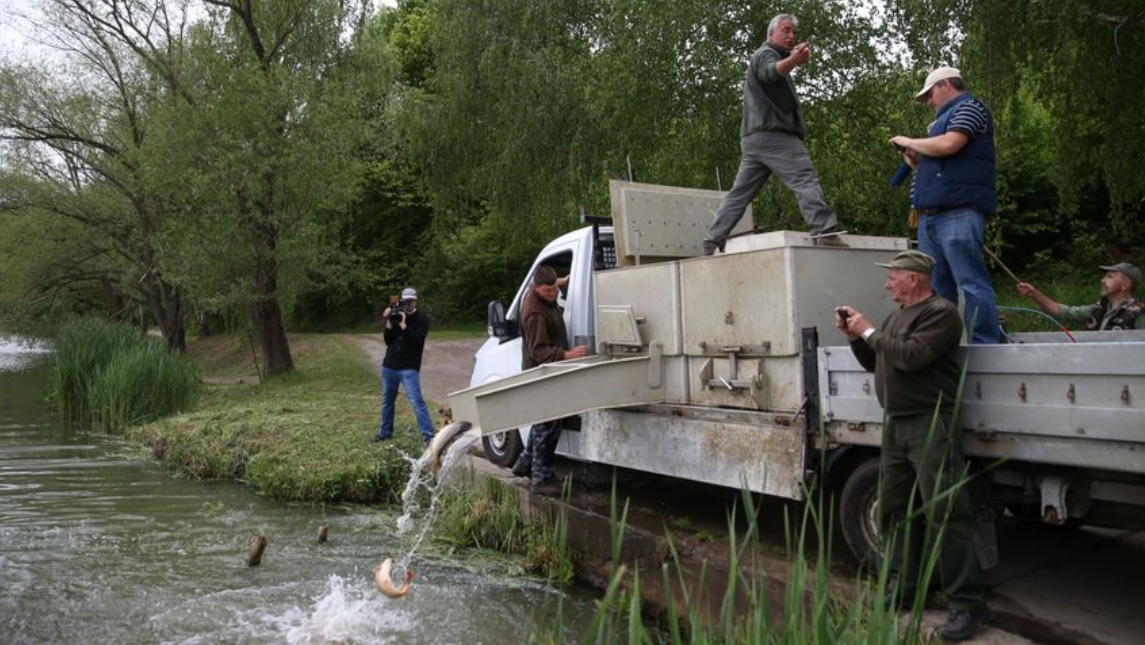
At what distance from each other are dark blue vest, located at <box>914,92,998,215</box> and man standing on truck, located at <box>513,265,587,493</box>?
300 cm

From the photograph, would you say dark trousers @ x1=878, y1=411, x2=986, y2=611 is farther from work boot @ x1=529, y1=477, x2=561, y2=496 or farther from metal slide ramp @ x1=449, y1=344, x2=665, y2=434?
work boot @ x1=529, y1=477, x2=561, y2=496

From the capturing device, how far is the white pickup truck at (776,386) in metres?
4.11

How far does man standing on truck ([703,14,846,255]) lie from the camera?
6.12 meters

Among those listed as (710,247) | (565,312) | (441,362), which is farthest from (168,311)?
(710,247)

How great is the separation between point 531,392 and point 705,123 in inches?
240

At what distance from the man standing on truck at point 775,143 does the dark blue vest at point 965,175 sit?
787 millimetres

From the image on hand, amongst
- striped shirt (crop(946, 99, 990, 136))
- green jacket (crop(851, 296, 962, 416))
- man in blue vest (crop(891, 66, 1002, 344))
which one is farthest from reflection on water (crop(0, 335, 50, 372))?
green jacket (crop(851, 296, 962, 416))

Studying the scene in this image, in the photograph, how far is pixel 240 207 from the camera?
61.4 ft

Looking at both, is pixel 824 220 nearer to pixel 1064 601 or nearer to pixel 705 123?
pixel 1064 601

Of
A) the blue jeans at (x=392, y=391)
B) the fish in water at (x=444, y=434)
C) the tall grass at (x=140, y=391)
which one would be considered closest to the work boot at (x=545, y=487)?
the fish in water at (x=444, y=434)

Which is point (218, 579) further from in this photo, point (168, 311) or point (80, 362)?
point (168, 311)

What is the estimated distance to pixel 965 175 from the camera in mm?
5152

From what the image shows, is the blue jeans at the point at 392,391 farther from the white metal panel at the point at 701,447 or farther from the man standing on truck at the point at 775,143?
the man standing on truck at the point at 775,143

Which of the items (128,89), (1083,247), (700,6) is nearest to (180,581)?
(700,6)
